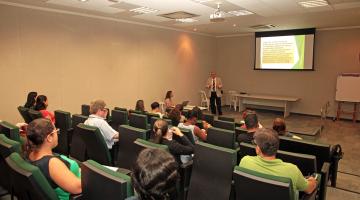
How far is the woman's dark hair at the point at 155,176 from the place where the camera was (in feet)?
3.81

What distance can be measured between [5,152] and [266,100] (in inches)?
365

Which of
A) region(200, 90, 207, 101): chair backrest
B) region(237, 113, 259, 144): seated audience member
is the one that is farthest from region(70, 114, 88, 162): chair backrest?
region(200, 90, 207, 101): chair backrest

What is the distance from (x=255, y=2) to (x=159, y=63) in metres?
4.31

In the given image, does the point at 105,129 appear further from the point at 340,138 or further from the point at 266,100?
the point at 266,100

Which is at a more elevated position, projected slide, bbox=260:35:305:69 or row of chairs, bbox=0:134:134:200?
projected slide, bbox=260:35:305:69

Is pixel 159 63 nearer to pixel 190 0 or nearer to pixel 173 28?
pixel 173 28

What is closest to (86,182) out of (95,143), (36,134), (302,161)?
(36,134)

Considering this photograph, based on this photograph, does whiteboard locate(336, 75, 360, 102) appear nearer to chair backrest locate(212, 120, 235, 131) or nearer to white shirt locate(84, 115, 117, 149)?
chair backrest locate(212, 120, 235, 131)

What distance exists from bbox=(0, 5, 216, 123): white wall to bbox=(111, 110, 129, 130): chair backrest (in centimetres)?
243

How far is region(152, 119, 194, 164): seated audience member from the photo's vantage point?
2871 mm

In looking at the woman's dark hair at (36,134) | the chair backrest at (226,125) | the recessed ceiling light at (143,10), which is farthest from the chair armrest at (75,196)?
the recessed ceiling light at (143,10)

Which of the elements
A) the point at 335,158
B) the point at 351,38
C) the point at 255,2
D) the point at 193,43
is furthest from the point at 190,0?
the point at 351,38

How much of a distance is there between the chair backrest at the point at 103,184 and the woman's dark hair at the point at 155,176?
0.25 metres

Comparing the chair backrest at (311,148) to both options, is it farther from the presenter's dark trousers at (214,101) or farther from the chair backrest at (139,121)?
the presenter's dark trousers at (214,101)
